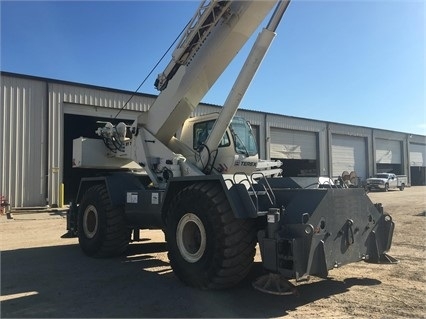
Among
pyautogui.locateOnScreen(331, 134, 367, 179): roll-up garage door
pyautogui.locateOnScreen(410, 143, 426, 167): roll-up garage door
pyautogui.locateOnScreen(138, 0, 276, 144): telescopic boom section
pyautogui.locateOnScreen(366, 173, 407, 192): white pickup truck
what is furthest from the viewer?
pyautogui.locateOnScreen(410, 143, 426, 167): roll-up garage door

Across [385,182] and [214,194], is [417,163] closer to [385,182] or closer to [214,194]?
[385,182]

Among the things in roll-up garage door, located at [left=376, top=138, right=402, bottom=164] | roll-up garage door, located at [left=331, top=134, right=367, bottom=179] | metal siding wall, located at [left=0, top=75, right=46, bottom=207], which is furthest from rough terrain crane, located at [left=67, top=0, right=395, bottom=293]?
roll-up garage door, located at [left=376, top=138, right=402, bottom=164]

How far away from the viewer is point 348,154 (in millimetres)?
40938

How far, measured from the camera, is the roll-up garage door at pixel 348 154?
3931cm

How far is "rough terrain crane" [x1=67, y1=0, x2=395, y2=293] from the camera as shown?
18.9ft

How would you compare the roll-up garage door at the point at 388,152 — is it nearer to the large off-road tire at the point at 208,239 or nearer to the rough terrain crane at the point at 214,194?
the rough terrain crane at the point at 214,194

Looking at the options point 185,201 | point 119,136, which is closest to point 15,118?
point 119,136

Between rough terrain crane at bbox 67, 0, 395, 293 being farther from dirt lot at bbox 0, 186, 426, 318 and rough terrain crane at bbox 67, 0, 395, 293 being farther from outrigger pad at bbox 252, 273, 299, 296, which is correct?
dirt lot at bbox 0, 186, 426, 318

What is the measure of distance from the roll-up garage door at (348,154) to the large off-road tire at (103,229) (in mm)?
32121

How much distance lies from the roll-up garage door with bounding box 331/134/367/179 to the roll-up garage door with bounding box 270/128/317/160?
3272 millimetres

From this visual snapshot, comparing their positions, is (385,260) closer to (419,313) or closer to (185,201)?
(419,313)

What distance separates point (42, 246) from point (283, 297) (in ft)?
24.1

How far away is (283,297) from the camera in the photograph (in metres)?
6.04

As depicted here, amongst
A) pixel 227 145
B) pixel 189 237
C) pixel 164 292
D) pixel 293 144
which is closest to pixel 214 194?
pixel 189 237
